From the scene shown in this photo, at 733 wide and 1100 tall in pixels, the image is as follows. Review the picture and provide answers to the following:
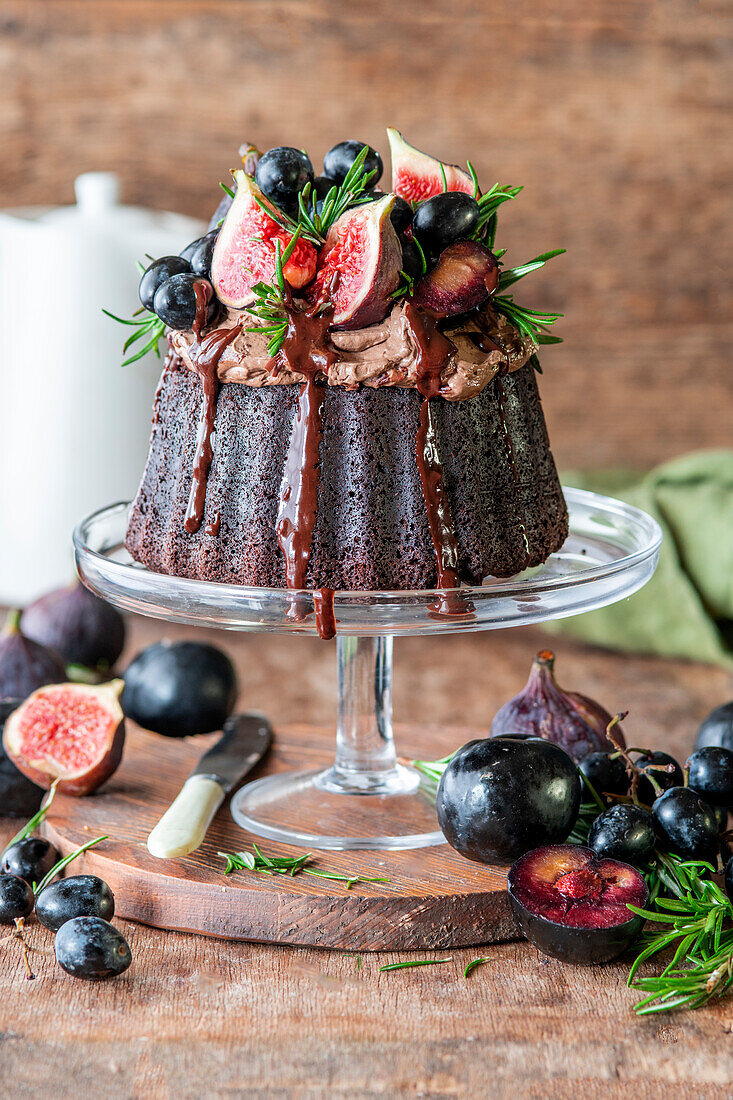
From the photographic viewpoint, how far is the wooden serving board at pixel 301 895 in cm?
129

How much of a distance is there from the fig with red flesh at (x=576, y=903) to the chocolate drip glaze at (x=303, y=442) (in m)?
0.40

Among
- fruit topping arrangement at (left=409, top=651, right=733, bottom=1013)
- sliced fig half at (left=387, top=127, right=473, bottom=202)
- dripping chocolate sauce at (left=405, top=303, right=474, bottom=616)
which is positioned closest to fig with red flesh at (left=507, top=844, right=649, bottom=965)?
fruit topping arrangement at (left=409, top=651, right=733, bottom=1013)

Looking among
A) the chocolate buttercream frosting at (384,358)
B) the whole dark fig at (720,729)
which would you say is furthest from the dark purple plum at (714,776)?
the chocolate buttercream frosting at (384,358)

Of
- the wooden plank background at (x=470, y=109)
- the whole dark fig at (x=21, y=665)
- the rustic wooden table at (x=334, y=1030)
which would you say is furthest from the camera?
the wooden plank background at (x=470, y=109)

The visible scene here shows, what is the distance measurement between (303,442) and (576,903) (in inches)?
22.0

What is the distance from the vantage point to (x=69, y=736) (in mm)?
1586

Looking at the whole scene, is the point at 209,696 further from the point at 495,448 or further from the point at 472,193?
the point at 472,193

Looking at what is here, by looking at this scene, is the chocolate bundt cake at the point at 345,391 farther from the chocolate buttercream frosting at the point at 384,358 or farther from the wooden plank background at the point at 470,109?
the wooden plank background at the point at 470,109

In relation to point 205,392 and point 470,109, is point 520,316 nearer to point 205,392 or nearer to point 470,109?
point 205,392

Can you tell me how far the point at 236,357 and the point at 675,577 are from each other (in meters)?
1.33

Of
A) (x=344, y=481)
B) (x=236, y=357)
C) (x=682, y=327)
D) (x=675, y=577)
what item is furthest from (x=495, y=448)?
(x=682, y=327)

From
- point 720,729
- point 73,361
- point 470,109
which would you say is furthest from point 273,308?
Answer: point 470,109

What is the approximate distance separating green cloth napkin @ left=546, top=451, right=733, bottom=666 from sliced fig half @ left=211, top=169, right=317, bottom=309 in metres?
1.30

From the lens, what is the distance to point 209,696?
180 cm
